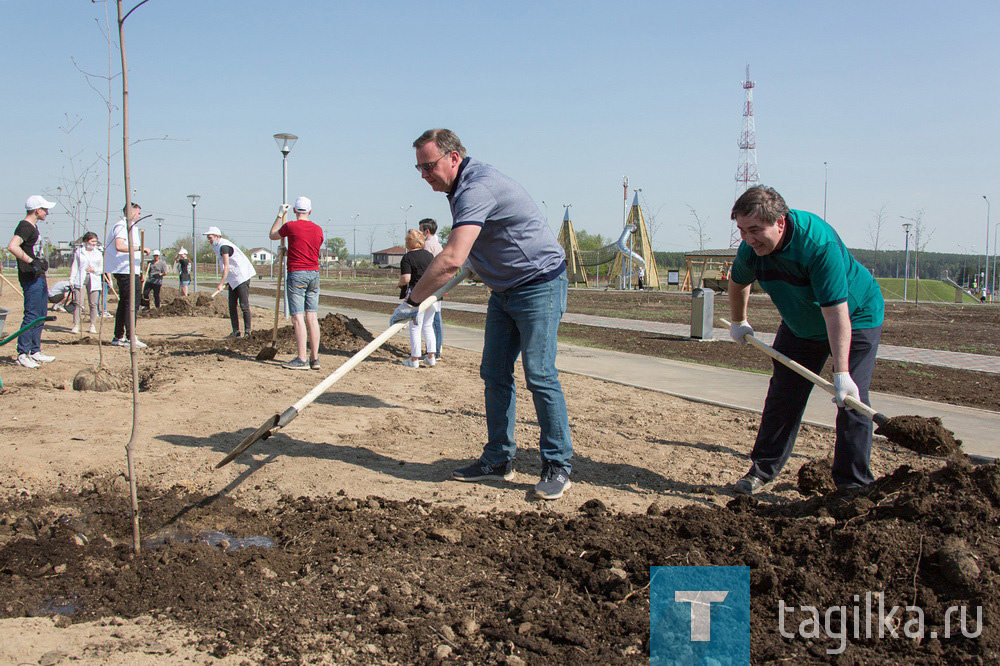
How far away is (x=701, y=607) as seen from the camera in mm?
2707

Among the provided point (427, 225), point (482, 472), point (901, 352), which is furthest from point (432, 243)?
point (901, 352)

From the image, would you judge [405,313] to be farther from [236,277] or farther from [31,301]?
[236,277]

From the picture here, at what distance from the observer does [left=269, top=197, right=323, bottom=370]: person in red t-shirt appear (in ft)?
26.1

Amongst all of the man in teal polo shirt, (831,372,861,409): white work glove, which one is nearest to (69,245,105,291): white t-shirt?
the man in teal polo shirt

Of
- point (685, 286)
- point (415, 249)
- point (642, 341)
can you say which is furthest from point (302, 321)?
point (685, 286)

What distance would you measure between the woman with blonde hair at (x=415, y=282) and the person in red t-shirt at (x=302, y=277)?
983mm

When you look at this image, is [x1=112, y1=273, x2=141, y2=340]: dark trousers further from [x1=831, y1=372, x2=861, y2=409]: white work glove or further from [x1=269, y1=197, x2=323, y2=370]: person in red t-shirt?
[x1=831, y1=372, x2=861, y2=409]: white work glove

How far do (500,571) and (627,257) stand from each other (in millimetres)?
52408

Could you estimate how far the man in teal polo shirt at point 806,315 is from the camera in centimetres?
370

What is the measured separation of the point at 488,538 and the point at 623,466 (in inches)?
61.9

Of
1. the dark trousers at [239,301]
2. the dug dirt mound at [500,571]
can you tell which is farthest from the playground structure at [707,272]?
the dug dirt mound at [500,571]

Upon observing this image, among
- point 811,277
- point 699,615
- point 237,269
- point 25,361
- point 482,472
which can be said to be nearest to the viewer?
point 699,615

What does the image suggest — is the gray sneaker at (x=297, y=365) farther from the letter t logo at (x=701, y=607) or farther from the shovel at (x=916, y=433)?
the letter t logo at (x=701, y=607)

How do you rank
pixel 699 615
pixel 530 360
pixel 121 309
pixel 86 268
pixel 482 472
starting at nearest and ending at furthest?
pixel 699 615 < pixel 530 360 < pixel 482 472 < pixel 121 309 < pixel 86 268
